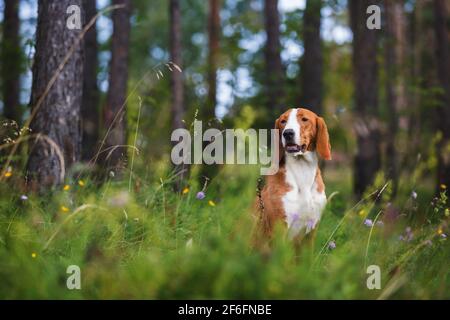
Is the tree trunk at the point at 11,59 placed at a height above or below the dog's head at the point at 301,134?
above

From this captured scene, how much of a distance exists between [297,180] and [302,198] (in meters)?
0.18

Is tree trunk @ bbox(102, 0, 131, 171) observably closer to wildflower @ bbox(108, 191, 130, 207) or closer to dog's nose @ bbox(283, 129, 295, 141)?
wildflower @ bbox(108, 191, 130, 207)

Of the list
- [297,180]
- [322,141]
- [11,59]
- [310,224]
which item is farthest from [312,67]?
[310,224]

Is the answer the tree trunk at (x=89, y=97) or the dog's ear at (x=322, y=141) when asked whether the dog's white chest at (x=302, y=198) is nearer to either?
the dog's ear at (x=322, y=141)

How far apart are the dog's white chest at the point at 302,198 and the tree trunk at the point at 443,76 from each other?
7.17 metres

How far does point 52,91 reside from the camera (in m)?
5.68

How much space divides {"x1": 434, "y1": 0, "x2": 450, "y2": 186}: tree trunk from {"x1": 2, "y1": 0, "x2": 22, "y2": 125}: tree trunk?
29.1ft

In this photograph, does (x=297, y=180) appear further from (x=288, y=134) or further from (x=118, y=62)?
(x=118, y=62)

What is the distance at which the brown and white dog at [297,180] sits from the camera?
4746mm

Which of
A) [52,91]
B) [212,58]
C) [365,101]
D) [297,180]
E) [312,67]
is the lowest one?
[297,180]

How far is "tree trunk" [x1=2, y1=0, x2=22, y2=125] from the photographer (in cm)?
1141

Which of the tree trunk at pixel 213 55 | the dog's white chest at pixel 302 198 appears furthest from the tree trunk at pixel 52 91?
the tree trunk at pixel 213 55
